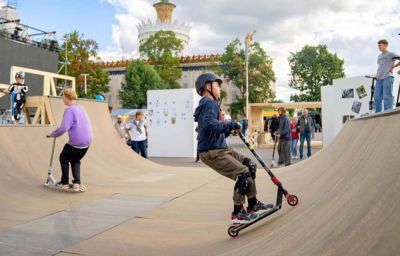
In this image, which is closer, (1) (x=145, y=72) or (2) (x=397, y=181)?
(2) (x=397, y=181)

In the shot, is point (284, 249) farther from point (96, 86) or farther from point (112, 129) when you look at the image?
point (96, 86)

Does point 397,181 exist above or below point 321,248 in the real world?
above

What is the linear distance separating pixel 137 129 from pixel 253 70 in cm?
4160

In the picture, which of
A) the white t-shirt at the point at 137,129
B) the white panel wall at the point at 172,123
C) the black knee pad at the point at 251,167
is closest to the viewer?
the black knee pad at the point at 251,167

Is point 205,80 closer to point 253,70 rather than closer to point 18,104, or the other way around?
point 18,104

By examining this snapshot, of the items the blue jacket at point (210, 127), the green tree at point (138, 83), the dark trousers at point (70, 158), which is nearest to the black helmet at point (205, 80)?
the blue jacket at point (210, 127)

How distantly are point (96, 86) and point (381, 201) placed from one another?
151ft

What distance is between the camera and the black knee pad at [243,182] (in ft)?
11.2

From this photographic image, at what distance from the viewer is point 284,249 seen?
90.7 inches

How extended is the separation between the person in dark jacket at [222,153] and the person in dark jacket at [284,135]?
7484mm

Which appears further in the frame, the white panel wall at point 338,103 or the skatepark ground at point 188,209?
the white panel wall at point 338,103

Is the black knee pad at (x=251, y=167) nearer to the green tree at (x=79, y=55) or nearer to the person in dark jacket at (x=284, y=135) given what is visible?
the person in dark jacket at (x=284, y=135)

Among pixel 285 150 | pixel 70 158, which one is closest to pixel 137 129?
pixel 70 158

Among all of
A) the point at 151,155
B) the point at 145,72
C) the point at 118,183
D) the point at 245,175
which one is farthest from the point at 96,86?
the point at 245,175
